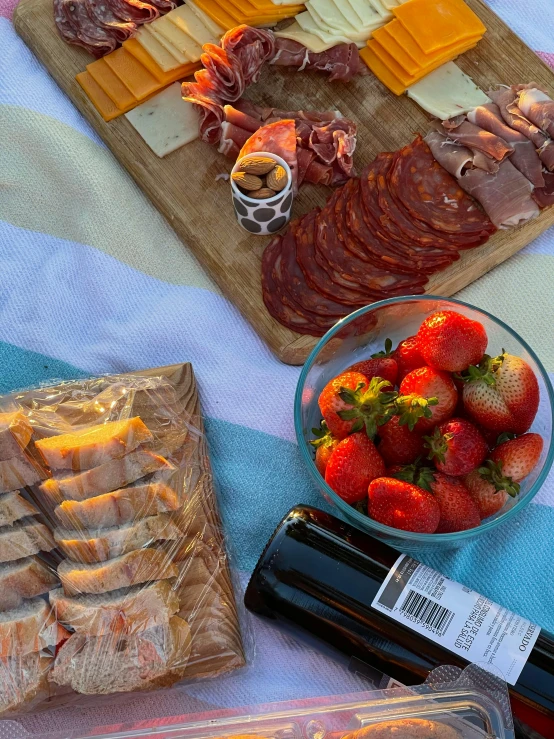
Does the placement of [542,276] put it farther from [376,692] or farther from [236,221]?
[376,692]

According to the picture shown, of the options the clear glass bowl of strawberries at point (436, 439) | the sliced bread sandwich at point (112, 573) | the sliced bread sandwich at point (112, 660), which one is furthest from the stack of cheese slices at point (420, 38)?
the sliced bread sandwich at point (112, 660)

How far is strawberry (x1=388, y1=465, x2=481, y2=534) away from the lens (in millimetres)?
1208

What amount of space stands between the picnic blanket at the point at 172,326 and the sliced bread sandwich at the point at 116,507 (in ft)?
0.69

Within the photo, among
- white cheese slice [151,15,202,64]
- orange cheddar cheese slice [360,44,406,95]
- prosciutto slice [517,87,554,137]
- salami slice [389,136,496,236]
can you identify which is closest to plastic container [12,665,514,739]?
salami slice [389,136,496,236]

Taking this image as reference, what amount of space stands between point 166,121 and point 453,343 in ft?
3.00

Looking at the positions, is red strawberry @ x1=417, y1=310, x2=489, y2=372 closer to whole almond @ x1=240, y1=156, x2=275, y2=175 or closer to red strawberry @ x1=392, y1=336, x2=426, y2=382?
red strawberry @ x1=392, y1=336, x2=426, y2=382

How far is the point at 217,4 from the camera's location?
1797 millimetres

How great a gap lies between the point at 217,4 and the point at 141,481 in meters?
1.15

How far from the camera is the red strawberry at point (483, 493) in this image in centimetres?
124

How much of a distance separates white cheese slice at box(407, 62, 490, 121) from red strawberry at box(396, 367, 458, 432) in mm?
740

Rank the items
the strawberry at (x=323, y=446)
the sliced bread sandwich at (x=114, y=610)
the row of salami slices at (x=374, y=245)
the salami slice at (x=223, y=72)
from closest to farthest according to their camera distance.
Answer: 1. the sliced bread sandwich at (x=114, y=610)
2. the strawberry at (x=323, y=446)
3. the row of salami slices at (x=374, y=245)
4. the salami slice at (x=223, y=72)

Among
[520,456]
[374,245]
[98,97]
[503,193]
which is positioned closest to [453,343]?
[520,456]

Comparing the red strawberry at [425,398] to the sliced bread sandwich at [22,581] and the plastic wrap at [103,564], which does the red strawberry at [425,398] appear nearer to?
the plastic wrap at [103,564]

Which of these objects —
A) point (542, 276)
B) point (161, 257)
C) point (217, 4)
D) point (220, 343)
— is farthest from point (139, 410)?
point (217, 4)
